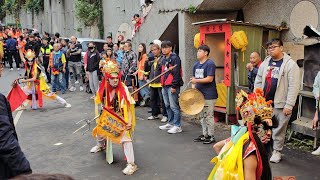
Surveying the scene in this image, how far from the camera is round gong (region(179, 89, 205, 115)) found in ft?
23.0

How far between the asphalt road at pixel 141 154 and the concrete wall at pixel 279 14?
3.07 meters

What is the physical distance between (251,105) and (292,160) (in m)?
3.34

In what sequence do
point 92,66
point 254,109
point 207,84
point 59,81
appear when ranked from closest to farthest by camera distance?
point 254,109 < point 207,84 < point 92,66 < point 59,81

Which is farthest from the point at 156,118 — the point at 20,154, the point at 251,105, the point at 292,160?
the point at 20,154

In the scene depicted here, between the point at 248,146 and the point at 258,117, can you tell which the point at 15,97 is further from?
the point at 248,146

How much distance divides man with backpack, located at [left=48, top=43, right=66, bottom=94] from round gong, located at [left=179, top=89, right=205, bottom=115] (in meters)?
7.95

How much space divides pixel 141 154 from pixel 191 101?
51.8 inches

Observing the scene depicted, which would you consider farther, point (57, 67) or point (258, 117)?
point (57, 67)

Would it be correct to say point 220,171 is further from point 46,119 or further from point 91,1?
point 91,1

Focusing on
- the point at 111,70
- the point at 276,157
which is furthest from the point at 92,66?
the point at 276,157

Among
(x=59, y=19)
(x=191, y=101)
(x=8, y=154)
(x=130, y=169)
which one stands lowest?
(x=130, y=169)

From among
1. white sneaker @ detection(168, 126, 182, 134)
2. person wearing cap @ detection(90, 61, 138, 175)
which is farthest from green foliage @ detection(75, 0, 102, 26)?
person wearing cap @ detection(90, 61, 138, 175)

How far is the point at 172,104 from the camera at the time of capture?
27.3 feet

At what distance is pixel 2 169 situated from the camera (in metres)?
2.72
